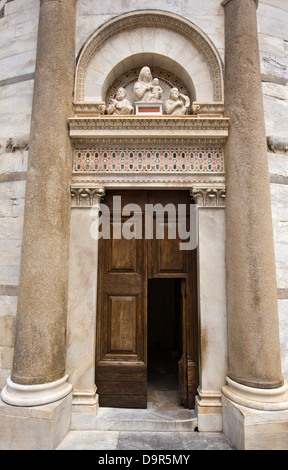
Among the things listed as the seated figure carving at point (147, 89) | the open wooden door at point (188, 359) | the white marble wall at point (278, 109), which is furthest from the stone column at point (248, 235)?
the seated figure carving at point (147, 89)

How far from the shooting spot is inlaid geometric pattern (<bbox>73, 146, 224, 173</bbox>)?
432 cm

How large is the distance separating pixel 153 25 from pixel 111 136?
2.10m

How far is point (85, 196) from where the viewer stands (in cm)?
428

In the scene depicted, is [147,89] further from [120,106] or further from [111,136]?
[111,136]

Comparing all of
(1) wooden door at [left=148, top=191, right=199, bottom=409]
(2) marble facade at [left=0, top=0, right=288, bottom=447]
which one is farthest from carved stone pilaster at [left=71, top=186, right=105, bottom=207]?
(1) wooden door at [left=148, top=191, right=199, bottom=409]

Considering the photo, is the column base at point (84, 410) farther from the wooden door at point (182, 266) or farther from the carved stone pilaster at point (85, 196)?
the carved stone pilaster at point (85, 196)

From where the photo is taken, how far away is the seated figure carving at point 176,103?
15.0 feet

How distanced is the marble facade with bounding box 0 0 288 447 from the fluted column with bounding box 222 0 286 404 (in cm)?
20

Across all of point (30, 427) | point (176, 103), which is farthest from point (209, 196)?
point (30, 427)

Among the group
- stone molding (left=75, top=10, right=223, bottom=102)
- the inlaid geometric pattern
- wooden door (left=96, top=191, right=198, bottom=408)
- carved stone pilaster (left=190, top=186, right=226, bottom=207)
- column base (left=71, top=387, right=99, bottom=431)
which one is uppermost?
stone molding (left=75, top=10, right=223, bottom=102)

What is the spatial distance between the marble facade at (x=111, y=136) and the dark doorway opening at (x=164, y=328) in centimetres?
226

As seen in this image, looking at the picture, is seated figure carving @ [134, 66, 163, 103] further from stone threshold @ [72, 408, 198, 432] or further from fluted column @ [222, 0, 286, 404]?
stone threshold @ [72, 408, 198, 432]
